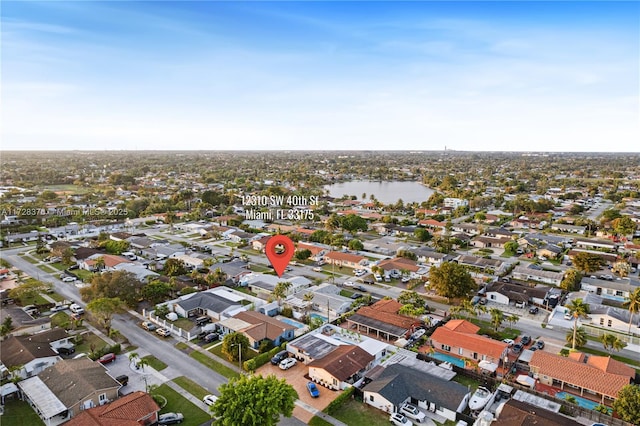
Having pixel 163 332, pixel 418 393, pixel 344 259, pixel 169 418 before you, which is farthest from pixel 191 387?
pixel 344 259

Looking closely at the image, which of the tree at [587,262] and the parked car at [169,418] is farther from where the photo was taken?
the tree at [587,262]

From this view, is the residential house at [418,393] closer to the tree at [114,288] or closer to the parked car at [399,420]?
the parked car at [399,420]

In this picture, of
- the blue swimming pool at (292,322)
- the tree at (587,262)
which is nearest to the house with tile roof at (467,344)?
the blue swimming pool at (292,322)

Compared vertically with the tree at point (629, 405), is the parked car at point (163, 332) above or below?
below

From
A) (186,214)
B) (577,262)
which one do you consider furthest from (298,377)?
(186,214)

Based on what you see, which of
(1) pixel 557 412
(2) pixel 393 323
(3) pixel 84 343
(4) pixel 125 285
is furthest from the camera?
(4) pixel 125 285

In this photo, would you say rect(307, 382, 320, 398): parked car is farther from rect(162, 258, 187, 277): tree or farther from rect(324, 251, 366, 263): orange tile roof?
rect(324, 251, 366, 263): orange tile roof

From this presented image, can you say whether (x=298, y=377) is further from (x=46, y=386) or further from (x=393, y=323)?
(x=46, y=386)
